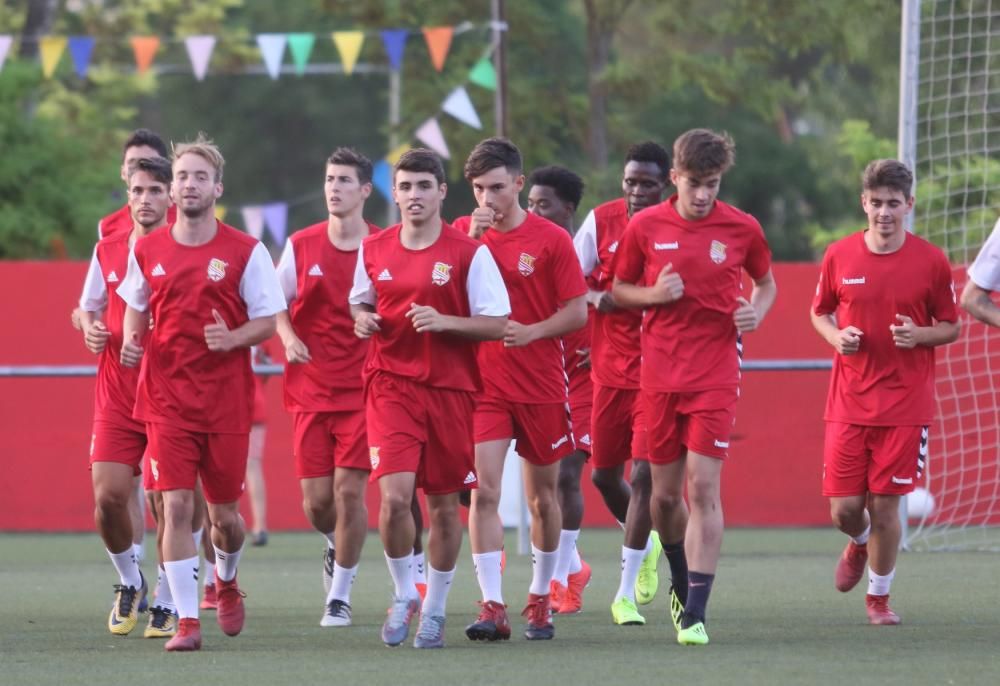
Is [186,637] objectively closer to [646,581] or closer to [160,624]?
[160,624]

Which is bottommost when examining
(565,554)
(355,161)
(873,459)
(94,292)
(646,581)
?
(646,581)

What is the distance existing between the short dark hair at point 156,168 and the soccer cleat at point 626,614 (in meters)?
2.98

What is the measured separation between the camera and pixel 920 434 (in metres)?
9.41

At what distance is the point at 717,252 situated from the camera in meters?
8.48

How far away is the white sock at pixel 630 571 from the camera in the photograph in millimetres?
9562

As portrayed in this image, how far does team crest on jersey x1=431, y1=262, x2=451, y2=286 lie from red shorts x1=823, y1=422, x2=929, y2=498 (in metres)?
2.35

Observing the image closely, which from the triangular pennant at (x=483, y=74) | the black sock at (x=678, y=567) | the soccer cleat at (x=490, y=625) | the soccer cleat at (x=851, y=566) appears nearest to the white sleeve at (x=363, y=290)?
the soccer cleat at (x=490, y=625)

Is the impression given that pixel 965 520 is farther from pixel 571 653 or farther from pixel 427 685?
pixel 427 685

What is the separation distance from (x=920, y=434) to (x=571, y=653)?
2.31 m

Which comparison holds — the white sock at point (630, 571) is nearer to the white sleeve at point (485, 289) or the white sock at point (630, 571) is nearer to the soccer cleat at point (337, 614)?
the soccer cleat at point (337, 614)

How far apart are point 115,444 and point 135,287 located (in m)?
0.98

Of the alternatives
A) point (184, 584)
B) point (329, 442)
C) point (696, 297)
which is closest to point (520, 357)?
point (696, 297)

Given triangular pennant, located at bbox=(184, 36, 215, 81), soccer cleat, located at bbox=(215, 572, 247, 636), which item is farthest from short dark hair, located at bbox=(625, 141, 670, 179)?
triangular pennant, located at bbox=(184, 36, 215, 81)

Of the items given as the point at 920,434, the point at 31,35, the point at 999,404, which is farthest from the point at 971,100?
the point at 31,35
